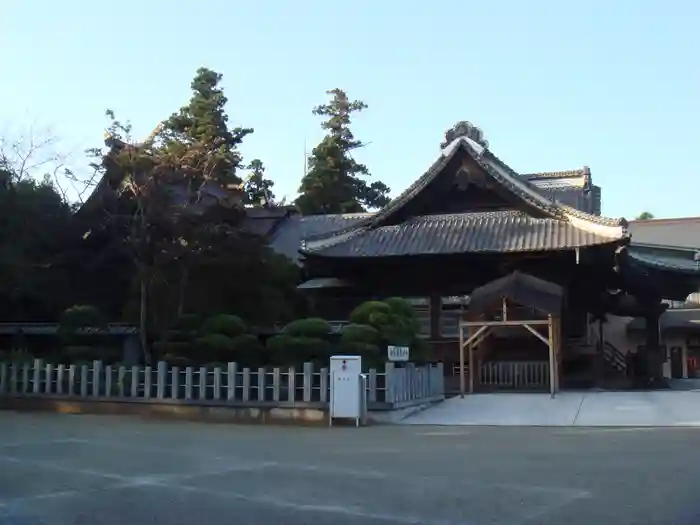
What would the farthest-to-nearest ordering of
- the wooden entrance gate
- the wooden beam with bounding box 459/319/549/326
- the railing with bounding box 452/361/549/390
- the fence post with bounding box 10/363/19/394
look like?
1. the railing with bounding box 452/361/549/390
2. the wooden entrance gate
3. the wooden beam with bounding box 459/319/549/326
4. the fence post with bounding box 10/363/19/394

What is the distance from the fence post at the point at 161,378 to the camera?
1692 centimetres

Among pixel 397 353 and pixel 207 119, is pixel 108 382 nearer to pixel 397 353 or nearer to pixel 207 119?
pixel 397 353

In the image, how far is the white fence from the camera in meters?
15.6

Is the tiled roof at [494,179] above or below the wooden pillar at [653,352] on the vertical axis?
above

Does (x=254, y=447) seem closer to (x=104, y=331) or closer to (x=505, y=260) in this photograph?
(x=104, y=331)

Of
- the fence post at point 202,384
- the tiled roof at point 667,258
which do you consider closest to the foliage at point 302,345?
the fence post at point 202,384

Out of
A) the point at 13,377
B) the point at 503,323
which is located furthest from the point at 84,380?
the point at 503,323

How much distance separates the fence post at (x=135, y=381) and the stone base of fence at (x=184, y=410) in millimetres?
206

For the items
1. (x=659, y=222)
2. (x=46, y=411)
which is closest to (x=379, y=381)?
(x=46, y=411)

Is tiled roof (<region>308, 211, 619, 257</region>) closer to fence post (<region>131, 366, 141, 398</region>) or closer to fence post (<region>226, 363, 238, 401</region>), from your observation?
fence post (<region>131, 366, 141, 398</region>)

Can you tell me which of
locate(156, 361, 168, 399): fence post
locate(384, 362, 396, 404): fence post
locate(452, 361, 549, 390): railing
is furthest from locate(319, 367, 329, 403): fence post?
locate(452, 361, 549, 390): railing

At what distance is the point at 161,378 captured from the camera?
17.0m

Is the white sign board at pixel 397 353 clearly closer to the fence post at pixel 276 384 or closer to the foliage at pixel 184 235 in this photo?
the fence post at pixel 276 384

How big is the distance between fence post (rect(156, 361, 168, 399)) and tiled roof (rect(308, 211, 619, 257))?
778 centimetres
